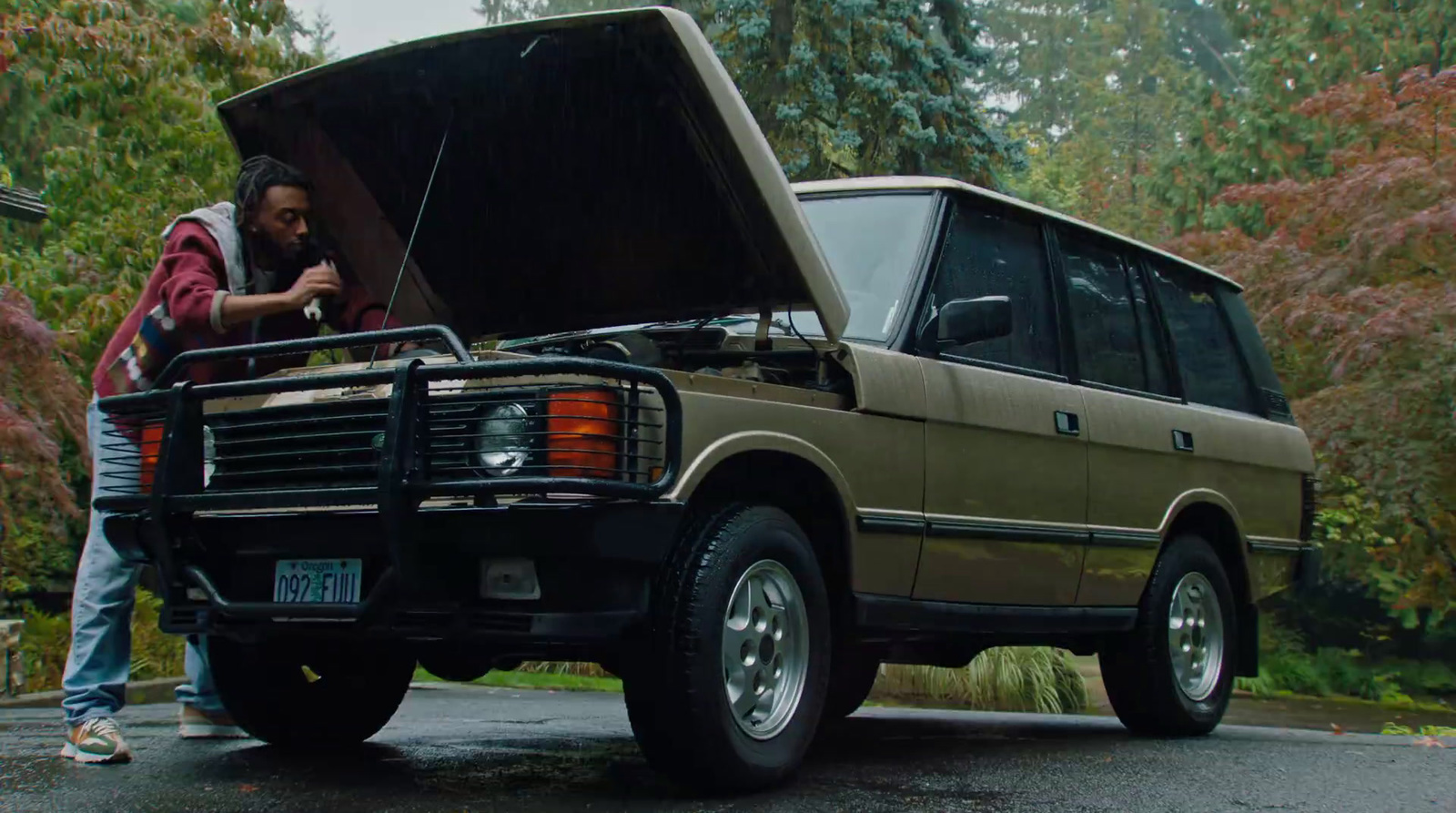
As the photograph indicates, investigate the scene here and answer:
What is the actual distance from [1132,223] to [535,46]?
25401 mm

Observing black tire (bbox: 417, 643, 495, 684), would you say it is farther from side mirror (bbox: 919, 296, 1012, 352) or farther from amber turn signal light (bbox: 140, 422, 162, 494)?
side mirror (bbox: 919, 296, 1012, 352)

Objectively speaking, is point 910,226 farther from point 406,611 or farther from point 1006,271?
point 406,611

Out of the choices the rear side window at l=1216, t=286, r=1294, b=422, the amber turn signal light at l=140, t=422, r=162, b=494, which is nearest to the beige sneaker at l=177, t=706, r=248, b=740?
the amber turn signal light at l=140, t=422, r=162, b=494

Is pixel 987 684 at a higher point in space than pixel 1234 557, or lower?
lower

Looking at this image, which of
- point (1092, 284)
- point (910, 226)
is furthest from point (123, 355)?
point (1092, 284)

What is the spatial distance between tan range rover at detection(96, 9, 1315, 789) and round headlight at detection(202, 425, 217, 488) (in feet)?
0.04

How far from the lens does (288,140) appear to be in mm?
5508

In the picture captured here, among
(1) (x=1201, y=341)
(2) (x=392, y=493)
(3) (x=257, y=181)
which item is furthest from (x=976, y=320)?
(1) (x=1201, y=341)

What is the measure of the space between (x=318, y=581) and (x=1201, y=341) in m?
4.54

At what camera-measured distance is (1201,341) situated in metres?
7.32

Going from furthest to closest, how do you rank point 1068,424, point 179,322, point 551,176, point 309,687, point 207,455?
point 1068,424 → point 551,176 → point 309,687 → point 179,322 → point 207,455

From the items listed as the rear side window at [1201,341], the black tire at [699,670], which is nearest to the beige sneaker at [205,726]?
the black tire at [699,670]

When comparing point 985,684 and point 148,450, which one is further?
point 985,684

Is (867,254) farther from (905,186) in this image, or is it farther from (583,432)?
(583,432)
